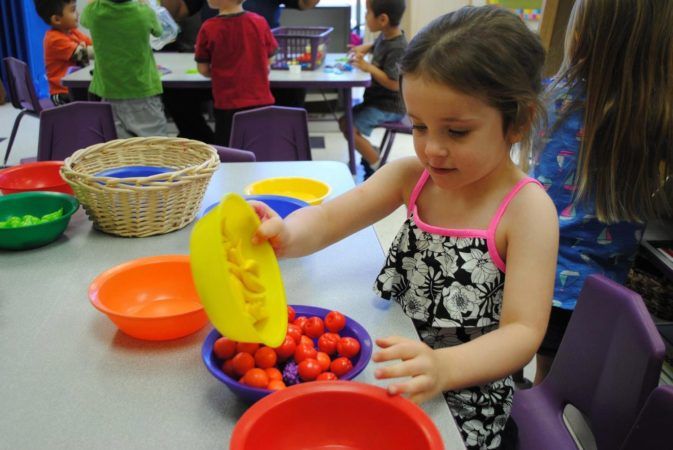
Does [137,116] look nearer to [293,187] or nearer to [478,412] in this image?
[293,187]

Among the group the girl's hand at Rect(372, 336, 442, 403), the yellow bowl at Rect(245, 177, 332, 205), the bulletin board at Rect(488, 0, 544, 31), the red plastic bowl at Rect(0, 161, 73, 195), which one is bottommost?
the yellow bowl at Rect(245, 177, 332, 205)

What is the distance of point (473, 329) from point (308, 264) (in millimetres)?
359

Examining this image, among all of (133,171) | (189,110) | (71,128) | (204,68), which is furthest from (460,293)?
(189,110)

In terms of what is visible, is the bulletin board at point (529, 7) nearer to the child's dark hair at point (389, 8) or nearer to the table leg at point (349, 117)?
the child's dark hair at point (389, 8)

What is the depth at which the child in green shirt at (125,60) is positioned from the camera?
8.96ft

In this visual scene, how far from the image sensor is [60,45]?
139 inches

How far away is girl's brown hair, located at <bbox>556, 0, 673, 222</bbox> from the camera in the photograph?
1.30m

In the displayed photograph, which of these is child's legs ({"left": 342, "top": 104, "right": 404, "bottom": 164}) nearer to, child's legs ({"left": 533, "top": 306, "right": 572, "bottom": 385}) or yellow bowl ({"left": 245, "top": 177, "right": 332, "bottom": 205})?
yellow bowl ({"left": 245, "top": 177, "right": 332, "bottom": 205})

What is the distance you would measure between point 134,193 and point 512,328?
0.77 meters

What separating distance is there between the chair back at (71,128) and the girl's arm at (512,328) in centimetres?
186

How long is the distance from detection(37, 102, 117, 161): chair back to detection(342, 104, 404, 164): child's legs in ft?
5.64

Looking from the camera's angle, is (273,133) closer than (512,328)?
No

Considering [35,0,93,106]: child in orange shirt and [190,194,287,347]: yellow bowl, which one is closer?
[190,194,287,347]: yellow bowl

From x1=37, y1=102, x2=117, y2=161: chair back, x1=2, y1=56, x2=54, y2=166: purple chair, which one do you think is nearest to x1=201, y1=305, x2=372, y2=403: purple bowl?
x1=37, y1=102, x2=117, y2=161: chair back
